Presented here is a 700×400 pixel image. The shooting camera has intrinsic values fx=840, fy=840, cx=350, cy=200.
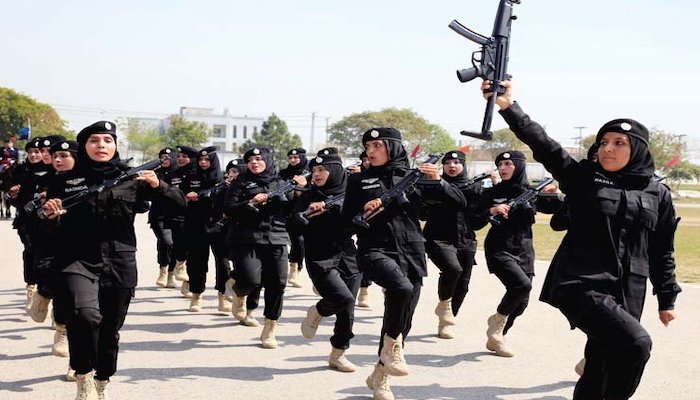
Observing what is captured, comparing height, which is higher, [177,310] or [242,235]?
[242,235]

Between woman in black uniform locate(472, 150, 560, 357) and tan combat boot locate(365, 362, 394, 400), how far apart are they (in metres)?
2.11

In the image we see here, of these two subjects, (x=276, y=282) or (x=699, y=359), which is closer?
(x=699, y=359)

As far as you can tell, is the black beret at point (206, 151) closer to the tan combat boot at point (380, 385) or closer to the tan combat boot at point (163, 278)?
the tan combat boot at point (163, 278)

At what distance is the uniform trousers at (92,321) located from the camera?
5.60 m

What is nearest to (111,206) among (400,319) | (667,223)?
(400,319)

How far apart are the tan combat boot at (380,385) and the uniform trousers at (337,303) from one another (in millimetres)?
1035

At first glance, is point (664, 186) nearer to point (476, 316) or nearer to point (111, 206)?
point (111, 206)

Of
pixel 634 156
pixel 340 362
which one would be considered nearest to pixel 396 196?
pixel 340 362

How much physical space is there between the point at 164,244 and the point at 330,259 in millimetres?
5134

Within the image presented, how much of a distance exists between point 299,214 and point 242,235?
4.23ft

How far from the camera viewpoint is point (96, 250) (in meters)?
5.82

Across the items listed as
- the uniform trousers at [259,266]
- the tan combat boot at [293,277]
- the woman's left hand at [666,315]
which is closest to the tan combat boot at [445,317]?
the uniform trousers at [259,266]

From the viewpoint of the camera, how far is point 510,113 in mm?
4957

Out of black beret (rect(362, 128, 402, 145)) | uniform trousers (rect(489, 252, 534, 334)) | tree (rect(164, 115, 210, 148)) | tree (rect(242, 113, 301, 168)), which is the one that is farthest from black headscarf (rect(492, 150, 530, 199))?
tree (rect(242, 113, 301, 168))
